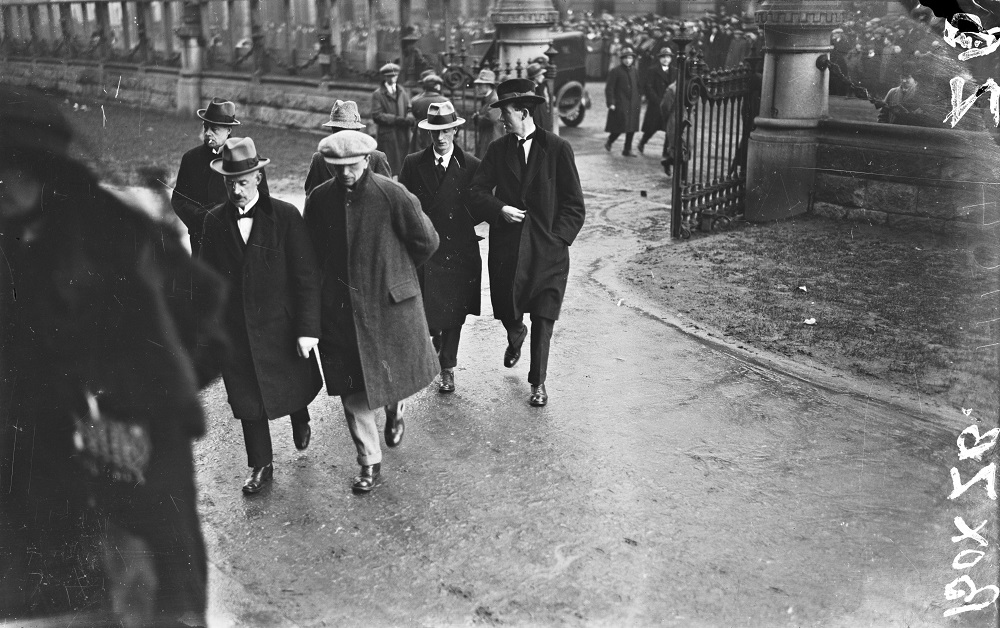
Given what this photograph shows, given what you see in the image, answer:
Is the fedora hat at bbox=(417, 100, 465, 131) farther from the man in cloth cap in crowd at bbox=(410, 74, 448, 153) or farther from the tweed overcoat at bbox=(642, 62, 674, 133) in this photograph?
the tweed overcoat at bbox=(642, 62, 674, 133)

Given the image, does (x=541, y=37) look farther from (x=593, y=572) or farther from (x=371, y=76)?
(x=593, y=572)

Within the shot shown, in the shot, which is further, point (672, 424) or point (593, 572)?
point (672, 424)

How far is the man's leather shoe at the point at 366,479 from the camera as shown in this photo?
511 centimetres

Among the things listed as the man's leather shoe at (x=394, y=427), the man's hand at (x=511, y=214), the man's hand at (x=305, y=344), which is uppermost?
the man's hand at (x=511, y=214)

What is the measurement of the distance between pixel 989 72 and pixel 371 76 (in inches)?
643

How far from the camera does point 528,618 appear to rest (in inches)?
157

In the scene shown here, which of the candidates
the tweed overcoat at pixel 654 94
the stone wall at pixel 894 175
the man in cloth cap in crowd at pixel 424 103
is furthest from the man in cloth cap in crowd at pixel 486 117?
the stone wall at pixel 894 175

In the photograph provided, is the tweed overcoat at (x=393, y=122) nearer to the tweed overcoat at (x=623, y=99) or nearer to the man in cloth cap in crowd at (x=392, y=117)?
the man in cloth cap in crowd at (x=392, y=117)

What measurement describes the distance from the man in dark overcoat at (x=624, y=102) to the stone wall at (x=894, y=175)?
19.2 ft

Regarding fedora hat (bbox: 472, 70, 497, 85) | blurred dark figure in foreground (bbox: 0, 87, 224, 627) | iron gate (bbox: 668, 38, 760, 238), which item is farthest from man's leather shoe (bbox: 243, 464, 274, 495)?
fedora hat (bbox: 472, 70, 497, 85)

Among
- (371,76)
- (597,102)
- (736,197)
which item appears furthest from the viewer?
A: (597,102)

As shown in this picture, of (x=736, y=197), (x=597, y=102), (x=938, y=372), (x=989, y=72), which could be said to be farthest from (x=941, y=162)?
(x=597, y=102)

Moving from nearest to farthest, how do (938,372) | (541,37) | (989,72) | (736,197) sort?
(989,72), (938,372), (736,197), (541,37)

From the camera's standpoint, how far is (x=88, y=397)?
14.5 ft
